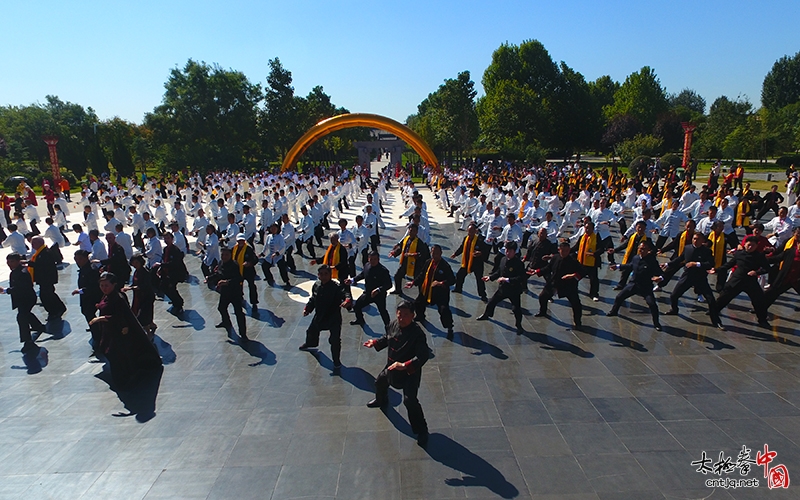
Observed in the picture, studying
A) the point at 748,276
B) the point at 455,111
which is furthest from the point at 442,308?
the point at 455,111

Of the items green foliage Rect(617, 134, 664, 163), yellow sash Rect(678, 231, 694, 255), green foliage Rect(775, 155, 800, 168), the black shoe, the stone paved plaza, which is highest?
green foliage Rect(617, 134, 664, 163)

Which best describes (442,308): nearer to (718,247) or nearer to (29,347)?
(718,247)

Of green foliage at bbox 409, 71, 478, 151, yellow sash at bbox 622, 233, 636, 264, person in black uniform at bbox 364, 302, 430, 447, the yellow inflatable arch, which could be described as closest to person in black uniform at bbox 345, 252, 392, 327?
person in black uniform at bbox 364, 302, 430, 447

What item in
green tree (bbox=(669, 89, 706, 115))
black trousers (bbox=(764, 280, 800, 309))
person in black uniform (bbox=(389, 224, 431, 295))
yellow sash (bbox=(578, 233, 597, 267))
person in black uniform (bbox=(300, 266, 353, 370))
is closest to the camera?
person in black uniform (bbox=(300, 266, 353, 370))

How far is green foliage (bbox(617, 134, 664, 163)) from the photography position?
43188 millimetres

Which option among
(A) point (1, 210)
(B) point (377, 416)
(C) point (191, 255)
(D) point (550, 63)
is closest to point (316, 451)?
(B) point (377, 416)

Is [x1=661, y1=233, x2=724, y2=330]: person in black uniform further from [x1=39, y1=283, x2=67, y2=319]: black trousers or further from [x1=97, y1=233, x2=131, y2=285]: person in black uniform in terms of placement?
[x1=39, y1=283, x2=67, y2=319]: black trousers

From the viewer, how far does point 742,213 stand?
43.1 feet

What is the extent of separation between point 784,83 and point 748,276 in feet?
228

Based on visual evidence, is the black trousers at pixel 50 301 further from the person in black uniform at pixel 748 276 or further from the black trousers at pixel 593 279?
the person in black uniform at pixel 748 276

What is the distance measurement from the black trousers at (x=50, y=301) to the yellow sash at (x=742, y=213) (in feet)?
51.3

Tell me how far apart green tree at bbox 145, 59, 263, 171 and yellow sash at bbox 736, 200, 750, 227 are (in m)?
38.5

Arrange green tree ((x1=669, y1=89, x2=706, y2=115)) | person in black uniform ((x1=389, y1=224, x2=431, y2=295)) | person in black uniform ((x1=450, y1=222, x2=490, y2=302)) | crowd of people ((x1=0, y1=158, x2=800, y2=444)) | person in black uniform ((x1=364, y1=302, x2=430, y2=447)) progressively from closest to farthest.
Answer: person in black uniform ((x1=364, y1=302, x2=430, y2=447)) < crowd of people ((x1=0, y1=158, x2=800, y2=444)) < person in black uniform ((x1=389, y1=224, x2=431, y2=295)) < person in black uniform ((x1=450, y1=222, x2=490, y2=302)) < green tree ((x1=669, y1=89, x2=706, y2=115))

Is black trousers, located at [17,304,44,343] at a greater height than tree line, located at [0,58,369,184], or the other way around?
tree line, located at [0,58,369,184]
